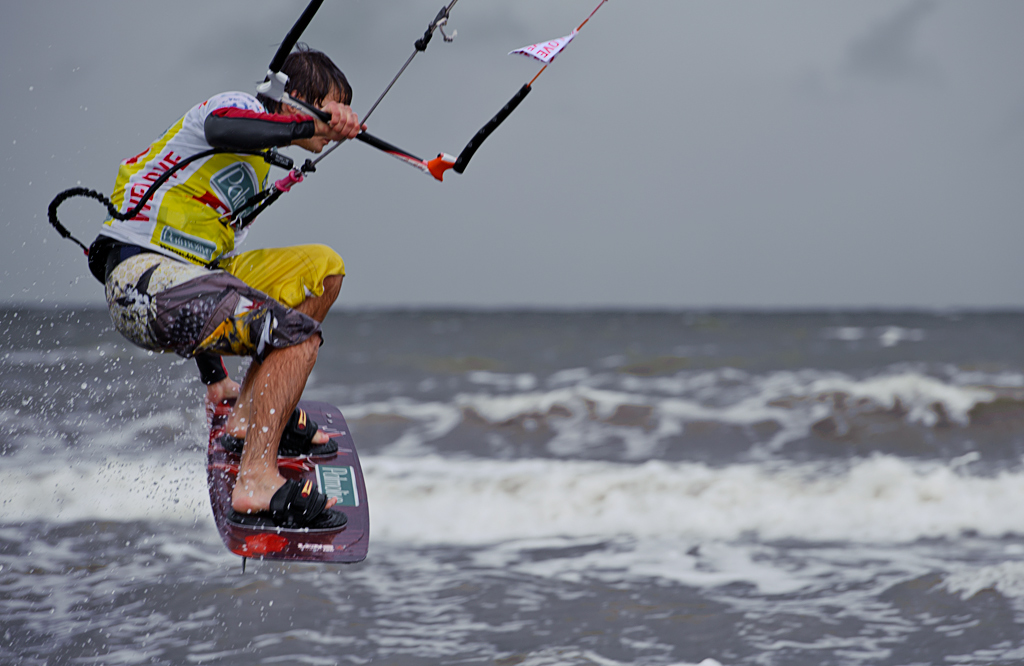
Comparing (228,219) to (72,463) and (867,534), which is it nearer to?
(867,534)

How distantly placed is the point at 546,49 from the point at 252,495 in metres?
1.98

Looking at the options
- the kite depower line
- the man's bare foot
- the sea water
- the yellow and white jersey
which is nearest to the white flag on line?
the kite depower line

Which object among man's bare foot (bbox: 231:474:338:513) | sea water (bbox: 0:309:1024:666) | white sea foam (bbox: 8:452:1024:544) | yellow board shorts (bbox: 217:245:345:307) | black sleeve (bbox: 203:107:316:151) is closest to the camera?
black sleeve (bbox: 203:107:316:151)

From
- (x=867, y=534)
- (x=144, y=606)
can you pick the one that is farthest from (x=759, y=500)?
(x=144, y=606)

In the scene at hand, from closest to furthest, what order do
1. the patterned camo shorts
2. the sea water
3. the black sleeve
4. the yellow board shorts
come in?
the black sleeve < the patterned camo shorts < the yellow board shorts < the sea water

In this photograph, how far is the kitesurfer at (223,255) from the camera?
3.00m

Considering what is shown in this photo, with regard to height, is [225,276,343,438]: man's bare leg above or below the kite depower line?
below

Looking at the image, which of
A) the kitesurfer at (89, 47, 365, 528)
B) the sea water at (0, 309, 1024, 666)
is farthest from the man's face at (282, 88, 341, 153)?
the sea water at (0, 309, 1024, 666)

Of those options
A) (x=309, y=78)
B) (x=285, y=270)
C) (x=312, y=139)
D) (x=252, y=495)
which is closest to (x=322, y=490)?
(x=252, y=495)

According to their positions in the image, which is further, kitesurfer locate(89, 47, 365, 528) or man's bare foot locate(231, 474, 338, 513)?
man's bare foot locate(231, 474, 338, 513)

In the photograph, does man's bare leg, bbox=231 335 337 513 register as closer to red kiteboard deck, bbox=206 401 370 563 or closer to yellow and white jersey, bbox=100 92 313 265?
red kiteboard deck, bbox=206 401 370 563

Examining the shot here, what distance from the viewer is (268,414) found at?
10.9 feet

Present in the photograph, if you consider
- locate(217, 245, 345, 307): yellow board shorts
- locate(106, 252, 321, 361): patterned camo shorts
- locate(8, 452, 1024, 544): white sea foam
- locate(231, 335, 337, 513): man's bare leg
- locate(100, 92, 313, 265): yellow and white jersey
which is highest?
locate(100, 92, 313, 265): yellow and white jersey

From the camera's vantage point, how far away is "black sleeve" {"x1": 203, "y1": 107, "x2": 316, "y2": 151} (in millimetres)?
2879
